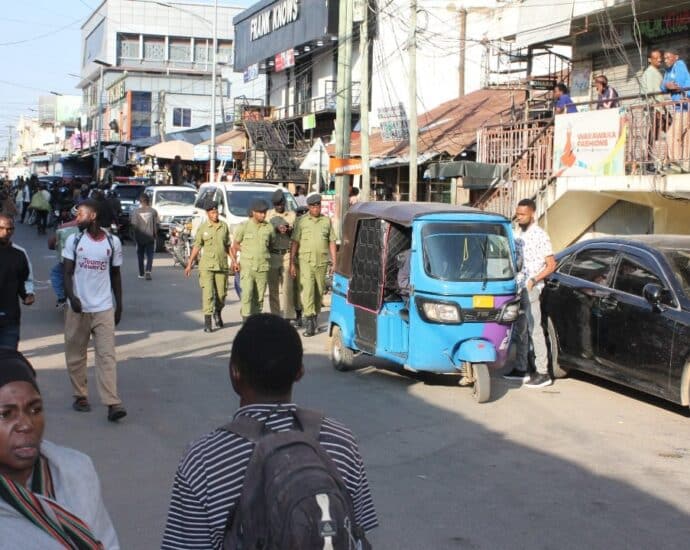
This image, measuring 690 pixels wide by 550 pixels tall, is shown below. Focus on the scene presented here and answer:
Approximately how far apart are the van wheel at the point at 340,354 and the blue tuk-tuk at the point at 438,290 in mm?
351

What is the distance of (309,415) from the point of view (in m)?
2.89

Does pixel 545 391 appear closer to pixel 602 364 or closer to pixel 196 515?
pixel 602 364

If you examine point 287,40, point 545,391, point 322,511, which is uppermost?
point 287,40

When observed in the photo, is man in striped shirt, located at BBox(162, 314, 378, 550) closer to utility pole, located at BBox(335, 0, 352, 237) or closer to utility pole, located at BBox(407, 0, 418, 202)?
utility pole, located at BBox(335, 0, 352, 237)

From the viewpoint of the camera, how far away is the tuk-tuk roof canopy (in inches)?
404

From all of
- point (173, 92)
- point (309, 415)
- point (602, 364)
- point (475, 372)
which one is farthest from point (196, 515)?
point (173, 92)

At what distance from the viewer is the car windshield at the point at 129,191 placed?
34406 mm

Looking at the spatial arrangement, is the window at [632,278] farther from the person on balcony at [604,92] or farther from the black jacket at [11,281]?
the person on balcony at [604,92]

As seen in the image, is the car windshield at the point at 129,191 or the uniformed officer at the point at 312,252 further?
the car windshield at the point at 129,191

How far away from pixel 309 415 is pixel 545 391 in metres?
8.04

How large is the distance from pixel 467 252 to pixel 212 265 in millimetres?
5339

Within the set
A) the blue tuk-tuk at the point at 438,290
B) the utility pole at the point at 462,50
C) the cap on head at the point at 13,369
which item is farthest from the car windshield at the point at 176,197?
the cap on head at the point at 13,369

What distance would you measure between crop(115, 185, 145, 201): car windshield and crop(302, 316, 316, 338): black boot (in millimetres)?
21470

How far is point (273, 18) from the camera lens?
44.3 m
